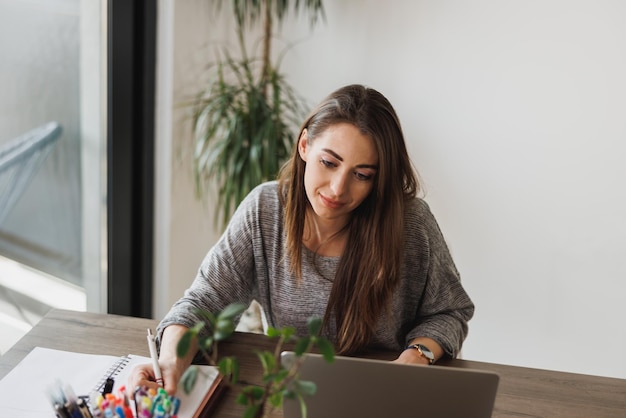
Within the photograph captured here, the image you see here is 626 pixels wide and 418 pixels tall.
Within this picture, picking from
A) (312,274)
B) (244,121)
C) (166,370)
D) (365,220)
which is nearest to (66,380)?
(166,370)

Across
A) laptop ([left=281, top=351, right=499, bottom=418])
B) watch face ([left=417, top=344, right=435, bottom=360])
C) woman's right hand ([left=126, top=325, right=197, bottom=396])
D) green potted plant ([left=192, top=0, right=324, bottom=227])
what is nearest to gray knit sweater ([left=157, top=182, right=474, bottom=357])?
watch face ([left=417, top=344, right=435, bottom=360])

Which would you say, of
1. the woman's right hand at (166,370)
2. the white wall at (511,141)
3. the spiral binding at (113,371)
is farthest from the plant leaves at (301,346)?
the white wall at (511,141)

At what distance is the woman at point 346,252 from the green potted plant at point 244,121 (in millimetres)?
901

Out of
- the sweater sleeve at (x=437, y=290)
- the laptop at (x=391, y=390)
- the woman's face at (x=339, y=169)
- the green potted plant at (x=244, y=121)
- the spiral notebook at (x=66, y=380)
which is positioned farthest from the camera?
the green potted plant at (x=244, y=121)

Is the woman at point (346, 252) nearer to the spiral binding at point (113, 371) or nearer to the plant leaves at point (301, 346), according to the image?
the spiral binding at point (113, 371)

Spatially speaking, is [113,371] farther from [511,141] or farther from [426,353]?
[511,141]

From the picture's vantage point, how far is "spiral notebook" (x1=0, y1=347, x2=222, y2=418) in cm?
118

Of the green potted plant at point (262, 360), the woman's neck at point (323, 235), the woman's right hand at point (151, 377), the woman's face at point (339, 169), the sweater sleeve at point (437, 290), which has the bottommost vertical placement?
the woman's right hand at point (151, 377)

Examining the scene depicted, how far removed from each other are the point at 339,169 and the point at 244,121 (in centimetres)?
121

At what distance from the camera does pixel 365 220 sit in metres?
1.55

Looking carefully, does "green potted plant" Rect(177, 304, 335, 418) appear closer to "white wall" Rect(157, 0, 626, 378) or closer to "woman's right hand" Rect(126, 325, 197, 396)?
"woman's right hand" Rect(126, 325, 197, 396)

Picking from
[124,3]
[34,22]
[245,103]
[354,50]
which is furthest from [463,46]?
[34,22]

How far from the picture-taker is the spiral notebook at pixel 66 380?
1185 millimetres

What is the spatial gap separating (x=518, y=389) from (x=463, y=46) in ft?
5.07
